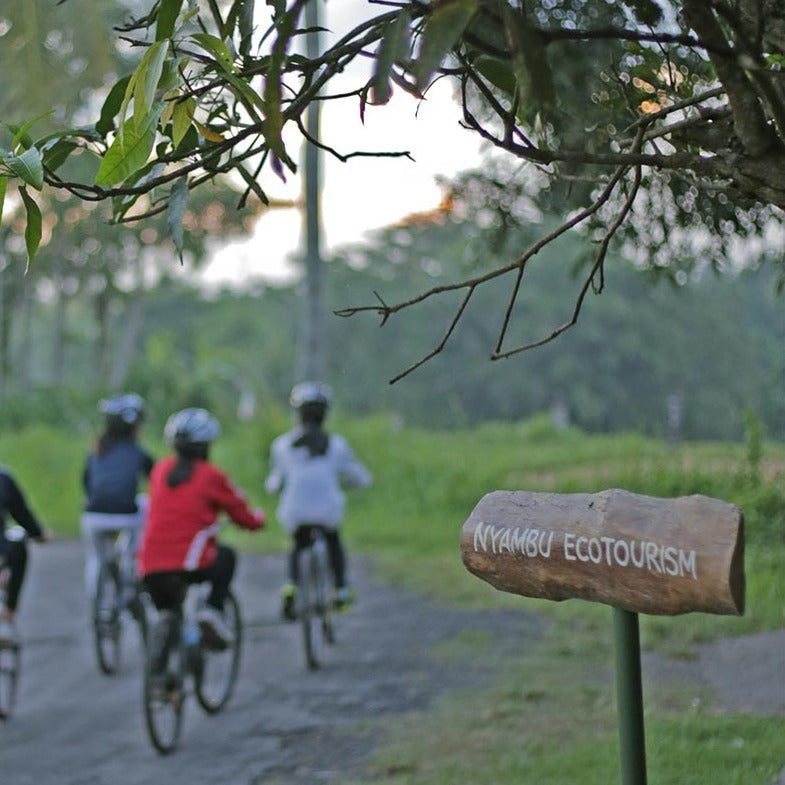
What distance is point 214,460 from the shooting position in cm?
2173

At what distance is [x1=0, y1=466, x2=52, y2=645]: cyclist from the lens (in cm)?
858

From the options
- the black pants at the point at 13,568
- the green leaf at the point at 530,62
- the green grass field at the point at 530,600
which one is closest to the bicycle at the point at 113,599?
the black pants at the point at 13,568

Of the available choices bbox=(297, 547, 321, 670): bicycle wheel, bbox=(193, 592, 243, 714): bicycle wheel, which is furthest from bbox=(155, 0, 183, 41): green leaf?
bbox=(297, 547, 321, 670): bicycle wheel

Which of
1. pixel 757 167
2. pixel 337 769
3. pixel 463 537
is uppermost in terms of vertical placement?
pixel 757 167

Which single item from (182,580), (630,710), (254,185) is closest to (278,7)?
(254,185)

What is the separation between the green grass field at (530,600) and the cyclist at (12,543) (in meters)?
2.37

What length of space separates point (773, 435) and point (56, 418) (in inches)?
837

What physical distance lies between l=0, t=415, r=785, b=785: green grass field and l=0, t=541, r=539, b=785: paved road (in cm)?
32

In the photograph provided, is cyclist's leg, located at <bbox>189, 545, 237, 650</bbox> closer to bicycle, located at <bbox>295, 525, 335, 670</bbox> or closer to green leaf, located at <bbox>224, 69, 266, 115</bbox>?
bicycle, located at <bbox>295, 525, 335, 670</bbox>

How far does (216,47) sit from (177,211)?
1.72ft

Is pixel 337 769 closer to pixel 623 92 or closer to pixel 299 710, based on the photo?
pixel 299 710

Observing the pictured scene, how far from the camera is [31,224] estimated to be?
3.45 m

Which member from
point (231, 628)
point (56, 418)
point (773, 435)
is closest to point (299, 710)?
point (231, 628)

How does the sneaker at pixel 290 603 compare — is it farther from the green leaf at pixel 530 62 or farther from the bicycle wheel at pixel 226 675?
the green leaf at pixel 530 62
